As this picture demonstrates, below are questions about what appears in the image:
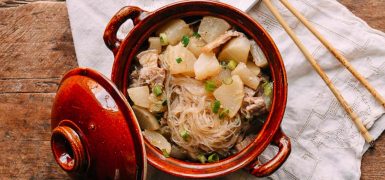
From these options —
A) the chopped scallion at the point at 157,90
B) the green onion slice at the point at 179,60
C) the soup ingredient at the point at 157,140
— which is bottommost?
the soup ingredient at the point at 157,140

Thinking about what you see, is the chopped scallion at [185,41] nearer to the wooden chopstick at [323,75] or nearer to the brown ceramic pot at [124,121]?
the brown ceramic pot at [124,121]

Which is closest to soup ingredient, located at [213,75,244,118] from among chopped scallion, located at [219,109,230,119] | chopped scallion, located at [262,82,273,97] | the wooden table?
chopped scallion, located at [219,109,230,119]

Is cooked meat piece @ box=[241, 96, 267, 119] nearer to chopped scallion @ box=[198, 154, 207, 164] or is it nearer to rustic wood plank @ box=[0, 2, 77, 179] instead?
chopped scallion @ box=[198, 154, 207, 164]

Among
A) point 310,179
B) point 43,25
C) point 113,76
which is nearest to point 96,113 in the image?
point 113,76

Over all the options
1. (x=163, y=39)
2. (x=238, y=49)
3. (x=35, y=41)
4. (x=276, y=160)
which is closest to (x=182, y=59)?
(x=163, y=39)

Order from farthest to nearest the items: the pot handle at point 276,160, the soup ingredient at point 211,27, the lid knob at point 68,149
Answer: the soup ingredient at point 211,27 → the pot handle at point 276,160 → the lid knob at point 68,149

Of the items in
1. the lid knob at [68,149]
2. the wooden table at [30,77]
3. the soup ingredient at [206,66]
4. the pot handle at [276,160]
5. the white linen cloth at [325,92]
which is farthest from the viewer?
the wooden table at [30,77]

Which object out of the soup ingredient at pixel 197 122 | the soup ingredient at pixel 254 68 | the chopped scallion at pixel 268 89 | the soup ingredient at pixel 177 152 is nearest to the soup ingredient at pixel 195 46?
the soup ingredient at pixel 197 122
